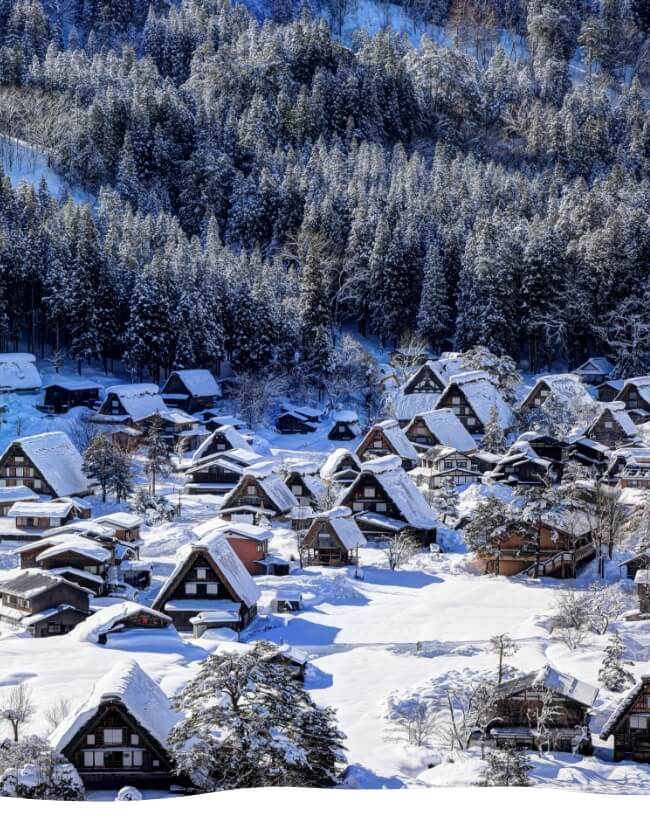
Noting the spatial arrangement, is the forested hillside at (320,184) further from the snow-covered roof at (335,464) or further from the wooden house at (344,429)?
the snow-covered roof at (335,464)

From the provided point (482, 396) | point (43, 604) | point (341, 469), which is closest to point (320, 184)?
point (482, 396)

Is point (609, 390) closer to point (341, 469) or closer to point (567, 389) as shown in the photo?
point (567, 389)

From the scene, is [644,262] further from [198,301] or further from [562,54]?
[562,54]

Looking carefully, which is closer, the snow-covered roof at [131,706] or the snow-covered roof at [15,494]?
the snow-covered roof at [131,706]

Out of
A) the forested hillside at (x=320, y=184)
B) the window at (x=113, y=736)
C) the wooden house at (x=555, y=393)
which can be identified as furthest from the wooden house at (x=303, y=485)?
the window at (x=113, y=736)

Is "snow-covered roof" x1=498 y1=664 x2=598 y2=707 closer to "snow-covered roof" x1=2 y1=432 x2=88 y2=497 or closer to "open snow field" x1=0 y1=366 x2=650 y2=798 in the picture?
"open snow field" x1=0 y1=366 x2=650 y2=798

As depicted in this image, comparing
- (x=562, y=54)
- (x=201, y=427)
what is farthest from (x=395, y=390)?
(x=562, y=54)
